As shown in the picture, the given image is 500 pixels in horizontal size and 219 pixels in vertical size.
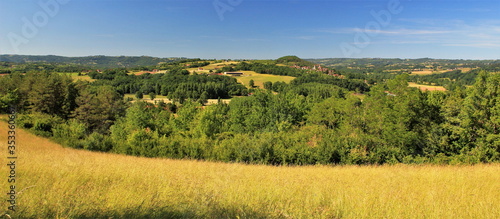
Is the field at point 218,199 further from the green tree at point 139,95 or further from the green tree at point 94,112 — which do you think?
the green tree at point 139,95

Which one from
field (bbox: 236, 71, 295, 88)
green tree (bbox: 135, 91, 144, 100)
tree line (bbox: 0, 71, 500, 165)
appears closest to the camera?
tree line (bbox: 0, 71, 500, 165)

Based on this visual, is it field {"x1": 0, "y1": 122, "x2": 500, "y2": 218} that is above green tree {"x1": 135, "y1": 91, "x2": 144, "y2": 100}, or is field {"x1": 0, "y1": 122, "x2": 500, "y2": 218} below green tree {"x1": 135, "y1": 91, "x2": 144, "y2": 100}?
above

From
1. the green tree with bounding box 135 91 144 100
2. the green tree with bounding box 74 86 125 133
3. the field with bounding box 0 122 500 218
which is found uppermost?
the field with bounding box 0 122 500 218

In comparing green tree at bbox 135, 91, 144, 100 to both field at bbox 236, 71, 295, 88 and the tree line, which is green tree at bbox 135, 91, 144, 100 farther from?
the tree line

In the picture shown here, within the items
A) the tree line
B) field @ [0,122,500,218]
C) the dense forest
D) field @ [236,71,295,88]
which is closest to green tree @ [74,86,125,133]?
the dense forest

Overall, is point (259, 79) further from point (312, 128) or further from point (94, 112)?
point (312, 128)

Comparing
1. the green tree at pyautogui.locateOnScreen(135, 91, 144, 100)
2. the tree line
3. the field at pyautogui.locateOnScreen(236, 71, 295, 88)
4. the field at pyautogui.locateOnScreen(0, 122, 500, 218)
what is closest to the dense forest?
the tree line

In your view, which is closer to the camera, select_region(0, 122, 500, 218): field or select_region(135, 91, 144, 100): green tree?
select_region(0, 122, 500, 218): field

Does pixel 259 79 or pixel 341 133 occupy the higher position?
pixel 259 79

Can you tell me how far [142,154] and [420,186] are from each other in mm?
20090

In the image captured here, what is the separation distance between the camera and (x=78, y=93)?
48.9 m

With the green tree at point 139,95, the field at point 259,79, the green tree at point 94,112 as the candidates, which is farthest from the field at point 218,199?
the field at point 259,79

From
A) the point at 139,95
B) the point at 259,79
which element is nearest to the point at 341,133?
the point at 139,95

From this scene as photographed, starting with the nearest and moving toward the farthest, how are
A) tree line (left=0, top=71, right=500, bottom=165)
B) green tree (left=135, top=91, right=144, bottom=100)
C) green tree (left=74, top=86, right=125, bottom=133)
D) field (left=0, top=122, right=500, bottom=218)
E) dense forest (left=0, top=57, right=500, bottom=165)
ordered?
field (left=0, top=122, right=500, bottom=218)
tree line (left=0, top=71, right=500, bottom=165)
dense forest (left=0, top=57, right=500, bottom=165)
green tree (left=74, top=86, right=125, bottom=133)
green tree (left=135, top=91, right=144, bottom=100)
